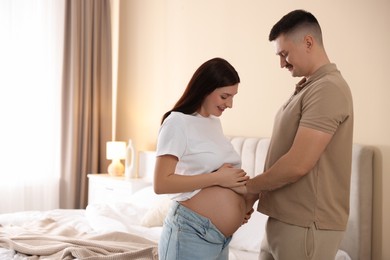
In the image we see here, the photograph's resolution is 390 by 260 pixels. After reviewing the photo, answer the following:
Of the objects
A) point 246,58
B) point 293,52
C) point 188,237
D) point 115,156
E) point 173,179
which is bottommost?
point 115,156

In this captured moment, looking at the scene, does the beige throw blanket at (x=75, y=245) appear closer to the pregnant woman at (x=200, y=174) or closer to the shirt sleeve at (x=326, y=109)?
the pregnant woman at (x=200, y=174)

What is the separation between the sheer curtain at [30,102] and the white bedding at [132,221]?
4.45ft

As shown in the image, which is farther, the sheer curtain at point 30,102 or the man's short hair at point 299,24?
the sheer curtain at point 30,102

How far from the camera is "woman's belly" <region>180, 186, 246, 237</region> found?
1.79 metres

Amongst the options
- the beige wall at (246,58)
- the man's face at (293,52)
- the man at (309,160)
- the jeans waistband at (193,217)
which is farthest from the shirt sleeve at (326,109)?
the beige wall at (246,58)

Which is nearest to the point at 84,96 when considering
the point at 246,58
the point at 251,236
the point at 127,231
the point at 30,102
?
the point at 30,102

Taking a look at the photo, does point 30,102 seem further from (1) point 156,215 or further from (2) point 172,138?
(2) point 172,138

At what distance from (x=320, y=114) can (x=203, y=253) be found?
2.09 ft

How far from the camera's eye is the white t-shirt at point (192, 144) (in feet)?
5.74

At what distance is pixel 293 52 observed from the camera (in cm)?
179

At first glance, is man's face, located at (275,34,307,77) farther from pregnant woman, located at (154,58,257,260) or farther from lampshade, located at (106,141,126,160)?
lampshade, located at (106,141,126,160)

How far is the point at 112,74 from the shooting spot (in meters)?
5.70

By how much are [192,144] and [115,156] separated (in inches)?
135

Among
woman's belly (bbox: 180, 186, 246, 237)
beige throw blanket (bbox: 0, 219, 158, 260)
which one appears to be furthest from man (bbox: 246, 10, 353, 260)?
beige throw blanket (bbox: 0, 219, 158, 260)
